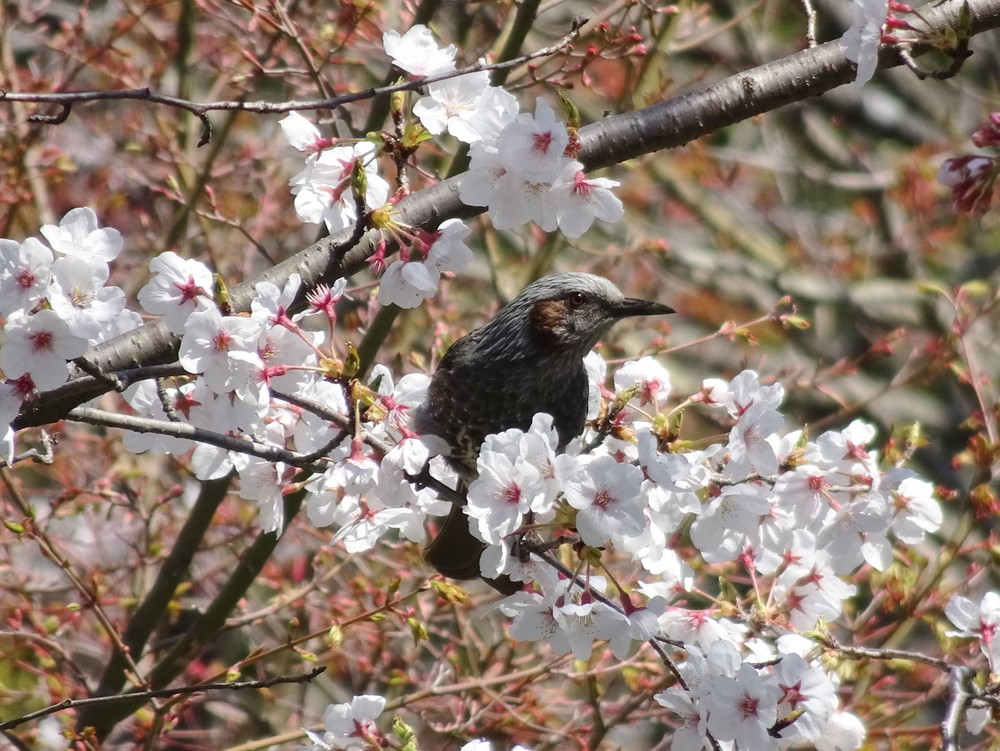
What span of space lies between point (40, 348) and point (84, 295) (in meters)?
0.12

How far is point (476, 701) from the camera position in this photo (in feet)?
12.2

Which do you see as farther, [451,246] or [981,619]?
[981,619]

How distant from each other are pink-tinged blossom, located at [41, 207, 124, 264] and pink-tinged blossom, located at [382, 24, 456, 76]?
2.31 feet

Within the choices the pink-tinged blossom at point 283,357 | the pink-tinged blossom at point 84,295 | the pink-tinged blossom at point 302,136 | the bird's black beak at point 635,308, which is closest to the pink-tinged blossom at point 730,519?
the bird's black beak at point 635,308

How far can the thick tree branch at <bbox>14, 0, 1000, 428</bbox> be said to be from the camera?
97.8 inches

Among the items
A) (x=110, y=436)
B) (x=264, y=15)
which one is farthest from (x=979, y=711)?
(x=110, y=436)

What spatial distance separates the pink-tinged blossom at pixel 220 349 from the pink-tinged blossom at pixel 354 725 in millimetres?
737

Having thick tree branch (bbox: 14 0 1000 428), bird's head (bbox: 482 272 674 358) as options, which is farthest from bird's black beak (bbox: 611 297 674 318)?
thick tree branch (bbox: 14 0 1000 428)

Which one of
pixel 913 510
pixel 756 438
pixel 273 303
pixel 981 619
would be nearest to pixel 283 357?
pixel 273 303

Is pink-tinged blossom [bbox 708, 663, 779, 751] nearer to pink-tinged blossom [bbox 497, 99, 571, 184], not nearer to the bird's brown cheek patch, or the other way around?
pink-tinged blossom [bbox 497, 99, 571, 184]

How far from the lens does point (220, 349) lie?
2059mm

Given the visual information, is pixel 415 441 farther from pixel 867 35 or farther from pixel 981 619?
pixel 981 619

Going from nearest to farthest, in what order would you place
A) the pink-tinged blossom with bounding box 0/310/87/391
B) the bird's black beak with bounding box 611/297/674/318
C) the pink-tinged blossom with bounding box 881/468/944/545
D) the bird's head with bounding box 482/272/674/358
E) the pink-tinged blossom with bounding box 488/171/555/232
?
the pink-tinged blossom with bounding box 0/310/87/391 → the pink-tinged blossom with bounding box 488/171/555/232 → the pink-tinged blossom with bounding box 881/468/944/545 → the bird's black beak with bounding box 611/297/674/318 → the bird's head with bounding box 482/272/674/358

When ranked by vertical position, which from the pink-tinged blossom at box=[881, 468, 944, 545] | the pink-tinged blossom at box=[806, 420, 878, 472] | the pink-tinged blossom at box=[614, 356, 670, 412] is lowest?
the pink-tinged blossom at box=[881, 468, 944, 545]
